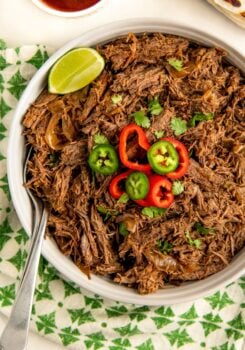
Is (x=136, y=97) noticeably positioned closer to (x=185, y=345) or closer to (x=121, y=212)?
(x=121, y=212)

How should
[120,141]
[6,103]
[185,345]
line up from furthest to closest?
1. [185,345]
2. [6,103]
3. [120,141]

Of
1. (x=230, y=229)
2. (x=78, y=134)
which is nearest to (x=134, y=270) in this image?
(x=230, y=229)

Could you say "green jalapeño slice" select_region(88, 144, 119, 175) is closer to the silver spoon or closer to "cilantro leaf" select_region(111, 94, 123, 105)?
"cilantro leaf" select_region(111, 94, 123, 105)

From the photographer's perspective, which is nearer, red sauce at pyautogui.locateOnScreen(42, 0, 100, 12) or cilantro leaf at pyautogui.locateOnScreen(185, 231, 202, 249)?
cilantro leaf at pyautogui.locateOnScreen(185, 231, 202, 249)

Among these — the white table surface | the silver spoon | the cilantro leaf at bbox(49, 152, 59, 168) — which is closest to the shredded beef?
the cilantro leaf at bbox(49, 152, 59, 168)

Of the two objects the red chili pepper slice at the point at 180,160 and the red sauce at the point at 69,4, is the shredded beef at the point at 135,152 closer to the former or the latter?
the red chili pepper slice at the point at 180,160

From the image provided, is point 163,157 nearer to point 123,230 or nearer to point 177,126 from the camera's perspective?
point 177,126

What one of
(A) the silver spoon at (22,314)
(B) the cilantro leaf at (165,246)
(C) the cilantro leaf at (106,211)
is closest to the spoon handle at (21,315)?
(A) the silver spoon at (22,314)
